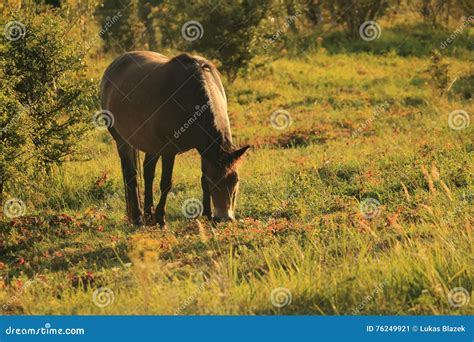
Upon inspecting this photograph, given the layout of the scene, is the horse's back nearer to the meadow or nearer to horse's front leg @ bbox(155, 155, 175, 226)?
horse's front leg @ bbox(155, 155, 175, 226)

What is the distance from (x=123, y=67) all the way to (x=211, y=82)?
2231 mm

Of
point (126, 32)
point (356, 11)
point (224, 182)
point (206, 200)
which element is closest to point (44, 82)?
point (206, 200)

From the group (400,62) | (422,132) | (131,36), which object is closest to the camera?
(422,132)

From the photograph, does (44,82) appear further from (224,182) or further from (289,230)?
(289,230)

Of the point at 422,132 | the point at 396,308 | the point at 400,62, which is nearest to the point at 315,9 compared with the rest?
the point at 400,62

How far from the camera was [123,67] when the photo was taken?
11.7 meters

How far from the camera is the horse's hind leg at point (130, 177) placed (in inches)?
434

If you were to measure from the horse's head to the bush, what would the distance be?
308 cm

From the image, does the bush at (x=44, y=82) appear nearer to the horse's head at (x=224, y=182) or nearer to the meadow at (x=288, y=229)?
the meadow at (x=288, y=229)

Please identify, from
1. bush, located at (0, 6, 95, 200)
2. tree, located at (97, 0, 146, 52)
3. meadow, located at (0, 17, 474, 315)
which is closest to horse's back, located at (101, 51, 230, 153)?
bush, located at (0, 6, 95, 200)

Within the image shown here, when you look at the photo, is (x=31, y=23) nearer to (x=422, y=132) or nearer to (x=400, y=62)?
(x=422, y=132)

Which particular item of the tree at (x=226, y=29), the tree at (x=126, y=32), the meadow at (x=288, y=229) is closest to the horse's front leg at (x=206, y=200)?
the meadow at (x=288, y=229)

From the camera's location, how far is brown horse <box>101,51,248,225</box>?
30.7 feet

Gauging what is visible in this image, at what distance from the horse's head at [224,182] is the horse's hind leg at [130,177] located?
1.81 meters
